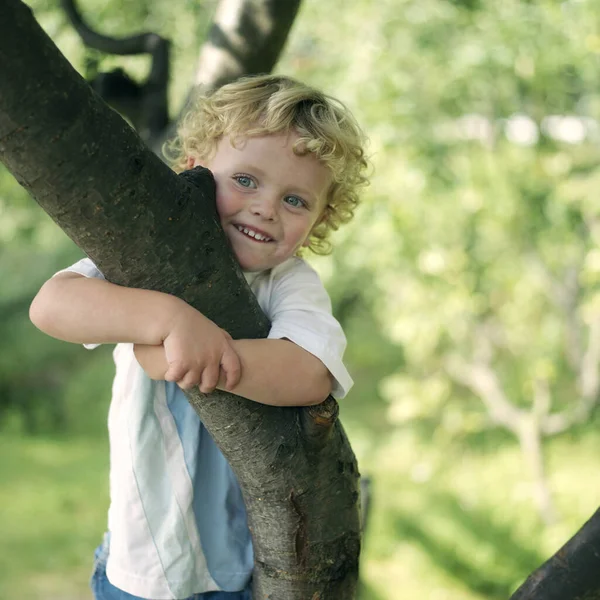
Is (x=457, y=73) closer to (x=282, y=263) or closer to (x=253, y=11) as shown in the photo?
(x=253, y=11)

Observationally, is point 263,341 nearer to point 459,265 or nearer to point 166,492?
point 166,492

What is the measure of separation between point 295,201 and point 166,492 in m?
0.62

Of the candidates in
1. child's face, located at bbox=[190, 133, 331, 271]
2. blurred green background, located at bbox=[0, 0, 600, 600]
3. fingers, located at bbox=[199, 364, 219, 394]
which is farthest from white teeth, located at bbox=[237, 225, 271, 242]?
blurred green background, located at bbox=[0, 0, 600, 600]

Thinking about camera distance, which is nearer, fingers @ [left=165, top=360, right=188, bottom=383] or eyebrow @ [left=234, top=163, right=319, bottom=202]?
fingers @ [left=165, top=360, right=188, bottom=383]

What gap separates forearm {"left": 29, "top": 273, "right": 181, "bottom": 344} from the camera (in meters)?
1.27

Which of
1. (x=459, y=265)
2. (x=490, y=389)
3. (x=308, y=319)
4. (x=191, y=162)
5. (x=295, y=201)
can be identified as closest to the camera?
(x=308, y=319)

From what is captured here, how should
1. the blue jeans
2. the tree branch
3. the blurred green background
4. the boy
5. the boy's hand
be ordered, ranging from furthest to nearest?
the tree branch → the blurred green background → the blue jeans → the boy → the boy's hand

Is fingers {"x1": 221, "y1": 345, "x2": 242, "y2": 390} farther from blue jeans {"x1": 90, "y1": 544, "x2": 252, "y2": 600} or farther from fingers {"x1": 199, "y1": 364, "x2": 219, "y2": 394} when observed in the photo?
blue jeans {"x1": 90, "y1": 544, "x2": 252, "y2": 600}

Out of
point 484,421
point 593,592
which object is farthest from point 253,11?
point 484,421

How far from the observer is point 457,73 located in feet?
15.5

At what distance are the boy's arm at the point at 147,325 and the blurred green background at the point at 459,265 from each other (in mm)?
2805

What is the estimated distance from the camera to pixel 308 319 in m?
1.51

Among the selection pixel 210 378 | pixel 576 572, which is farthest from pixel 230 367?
pixel 576 572

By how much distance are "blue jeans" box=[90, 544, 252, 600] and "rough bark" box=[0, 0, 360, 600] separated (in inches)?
5.6
